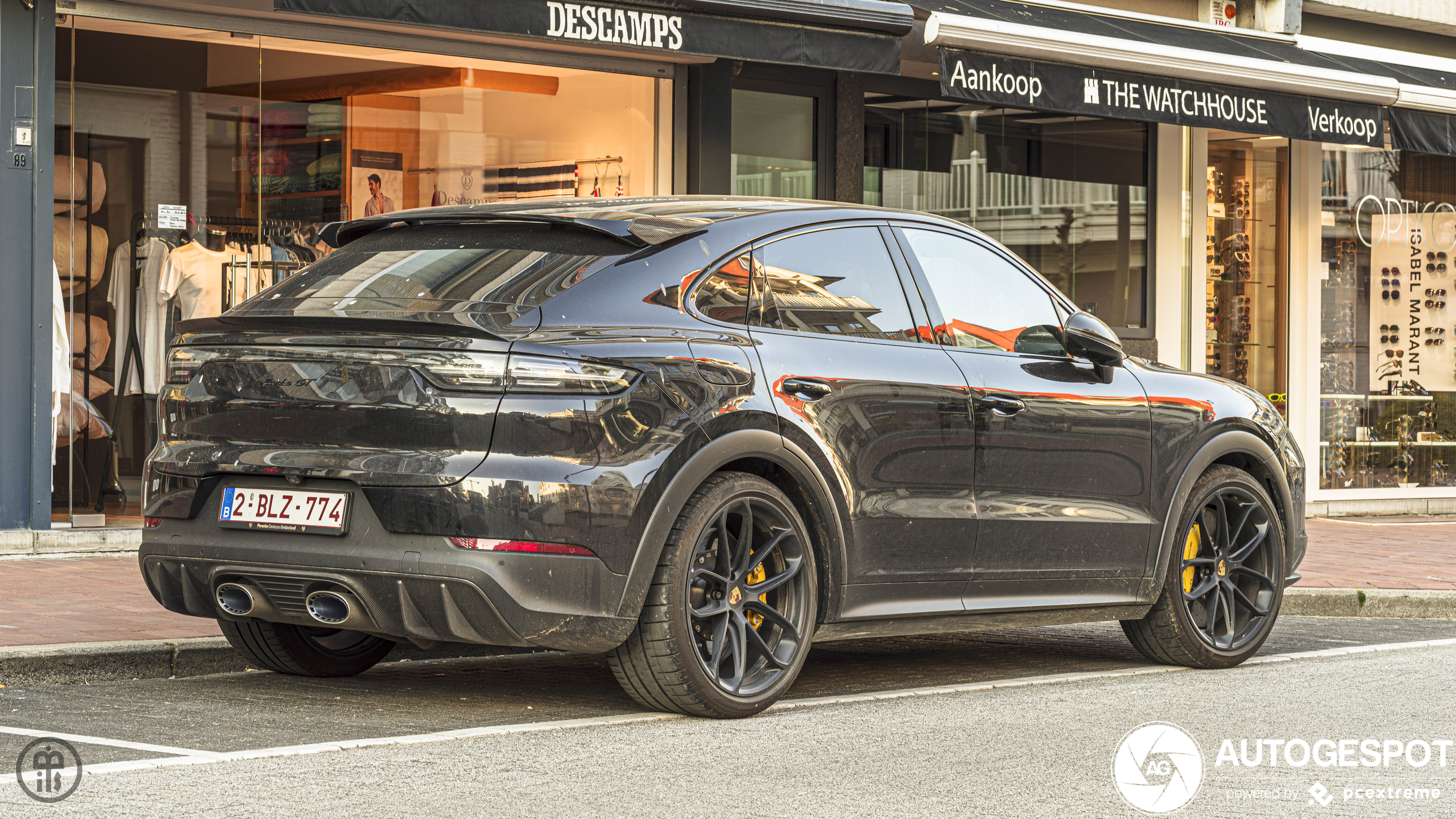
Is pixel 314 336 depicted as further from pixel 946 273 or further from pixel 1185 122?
pixel 1185 122

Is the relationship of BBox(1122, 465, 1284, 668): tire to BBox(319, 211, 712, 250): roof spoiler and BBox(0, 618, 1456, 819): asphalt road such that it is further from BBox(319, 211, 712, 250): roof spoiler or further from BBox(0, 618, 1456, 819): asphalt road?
BBox(319, 211, 712, 250): roof spoiler

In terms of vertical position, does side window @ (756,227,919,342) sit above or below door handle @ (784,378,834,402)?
above

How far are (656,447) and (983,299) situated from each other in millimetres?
1899

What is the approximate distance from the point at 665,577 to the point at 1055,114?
33.1 ft

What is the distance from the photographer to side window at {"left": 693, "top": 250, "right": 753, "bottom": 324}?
5715mm

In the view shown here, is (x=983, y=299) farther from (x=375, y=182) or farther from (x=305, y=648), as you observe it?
(x=375, y=182)

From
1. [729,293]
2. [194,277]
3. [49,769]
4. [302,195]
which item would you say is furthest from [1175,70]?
[49,769]

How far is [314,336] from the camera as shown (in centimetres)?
536

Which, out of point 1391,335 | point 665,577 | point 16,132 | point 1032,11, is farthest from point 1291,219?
point 665,577

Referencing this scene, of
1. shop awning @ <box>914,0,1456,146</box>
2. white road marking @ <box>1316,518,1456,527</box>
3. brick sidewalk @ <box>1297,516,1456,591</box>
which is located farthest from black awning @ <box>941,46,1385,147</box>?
white road marking @ <box>1316,518,1456,527</box>

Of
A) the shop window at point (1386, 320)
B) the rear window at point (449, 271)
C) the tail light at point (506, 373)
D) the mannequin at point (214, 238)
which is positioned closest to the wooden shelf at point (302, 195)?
the mannequin at point (214, 238)

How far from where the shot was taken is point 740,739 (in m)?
5.39

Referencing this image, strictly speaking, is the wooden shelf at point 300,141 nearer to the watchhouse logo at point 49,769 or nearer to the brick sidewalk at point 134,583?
the brick sidewalk at point 134,583

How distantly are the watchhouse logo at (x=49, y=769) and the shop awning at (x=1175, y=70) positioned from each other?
805 centimetres
